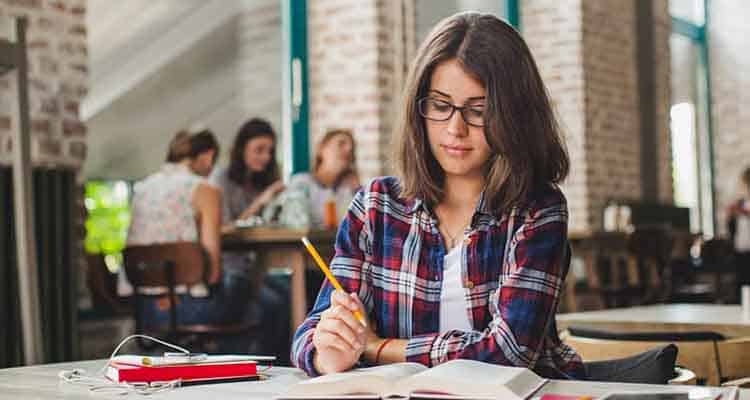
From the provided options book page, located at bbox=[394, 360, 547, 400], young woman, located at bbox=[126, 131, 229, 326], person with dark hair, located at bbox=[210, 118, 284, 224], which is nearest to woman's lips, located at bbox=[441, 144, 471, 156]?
book page, located at bbox=[394, 360, 547, 400]

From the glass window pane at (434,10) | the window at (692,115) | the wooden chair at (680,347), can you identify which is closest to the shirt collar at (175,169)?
the glass window pane at (434,10)

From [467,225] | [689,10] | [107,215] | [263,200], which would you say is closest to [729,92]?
[689,10]

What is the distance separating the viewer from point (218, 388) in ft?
4.68

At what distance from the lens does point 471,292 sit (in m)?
1.78

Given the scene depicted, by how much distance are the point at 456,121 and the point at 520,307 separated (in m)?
0.31

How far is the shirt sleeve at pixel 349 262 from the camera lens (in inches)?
71.6

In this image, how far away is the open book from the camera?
47.8 inches

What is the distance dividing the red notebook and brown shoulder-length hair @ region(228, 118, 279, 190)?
14.2ft

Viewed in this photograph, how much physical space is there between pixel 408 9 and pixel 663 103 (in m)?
3.46

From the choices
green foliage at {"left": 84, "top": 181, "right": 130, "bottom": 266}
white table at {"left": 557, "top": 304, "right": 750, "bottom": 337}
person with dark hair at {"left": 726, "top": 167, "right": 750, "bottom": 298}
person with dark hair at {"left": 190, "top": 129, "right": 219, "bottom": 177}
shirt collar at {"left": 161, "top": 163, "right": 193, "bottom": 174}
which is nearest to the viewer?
white table at {"left": 557, "top": 304, "right": 750, "bottom": 337}

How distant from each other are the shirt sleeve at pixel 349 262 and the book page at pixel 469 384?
1.71ft

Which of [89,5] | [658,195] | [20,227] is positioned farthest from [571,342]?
[658,195]

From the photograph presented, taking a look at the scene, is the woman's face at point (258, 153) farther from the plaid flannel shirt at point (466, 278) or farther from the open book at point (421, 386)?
the open book at point (421, 386)

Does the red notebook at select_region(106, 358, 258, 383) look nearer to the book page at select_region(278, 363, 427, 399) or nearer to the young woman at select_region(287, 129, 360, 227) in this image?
the book page at select_region(278, 363, 427, 399)
